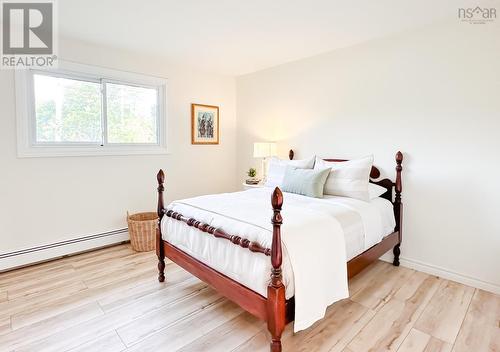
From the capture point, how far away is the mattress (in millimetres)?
1687

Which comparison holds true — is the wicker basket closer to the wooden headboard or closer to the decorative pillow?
the decorative pillow

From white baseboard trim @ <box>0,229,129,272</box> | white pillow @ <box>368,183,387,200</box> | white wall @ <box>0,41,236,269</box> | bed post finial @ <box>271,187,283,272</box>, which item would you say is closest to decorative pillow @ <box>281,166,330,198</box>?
white pillow @ <box>368,183,387,200</box>

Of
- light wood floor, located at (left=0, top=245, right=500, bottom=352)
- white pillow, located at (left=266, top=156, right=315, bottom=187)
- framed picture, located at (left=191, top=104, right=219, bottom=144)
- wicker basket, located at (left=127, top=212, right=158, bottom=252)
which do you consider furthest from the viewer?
framed picture, located at (left=191, top=104, right=219, bottom=144)

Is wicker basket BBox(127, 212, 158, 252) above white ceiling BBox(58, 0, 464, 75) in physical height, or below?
below

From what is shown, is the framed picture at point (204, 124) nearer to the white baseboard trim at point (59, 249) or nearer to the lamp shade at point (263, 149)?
the lamp shade at point (263, 149)

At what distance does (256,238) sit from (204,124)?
2935mm

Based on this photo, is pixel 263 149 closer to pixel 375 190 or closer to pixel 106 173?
pixel 375 190

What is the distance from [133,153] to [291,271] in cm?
275

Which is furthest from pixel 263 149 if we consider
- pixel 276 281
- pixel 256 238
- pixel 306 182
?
pixel 276 281

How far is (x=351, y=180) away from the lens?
2.78 m

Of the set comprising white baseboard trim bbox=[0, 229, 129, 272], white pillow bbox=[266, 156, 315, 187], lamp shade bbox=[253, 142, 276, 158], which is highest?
lamp shade bbox=[253, 142, 276, 158]

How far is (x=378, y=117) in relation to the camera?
10.1ft

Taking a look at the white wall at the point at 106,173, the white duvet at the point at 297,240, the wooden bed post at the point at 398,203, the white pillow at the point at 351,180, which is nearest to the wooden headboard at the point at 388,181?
the wooden bed post at the point at 398,203

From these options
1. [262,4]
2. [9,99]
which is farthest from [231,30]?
[9,99]
